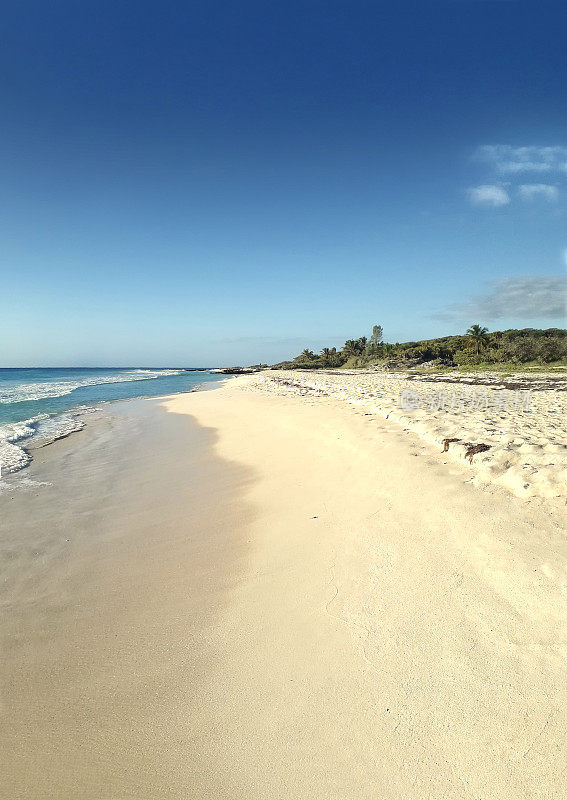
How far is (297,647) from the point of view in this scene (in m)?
3.11

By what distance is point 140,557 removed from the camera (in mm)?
4859

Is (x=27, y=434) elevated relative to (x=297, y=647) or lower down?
elevated

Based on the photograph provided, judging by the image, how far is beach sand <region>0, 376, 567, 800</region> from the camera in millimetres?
2223

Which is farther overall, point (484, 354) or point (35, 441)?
point (484, 354)

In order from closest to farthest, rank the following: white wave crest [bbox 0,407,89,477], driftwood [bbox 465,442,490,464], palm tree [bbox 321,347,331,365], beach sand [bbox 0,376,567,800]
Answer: beach sand [bbox 0,376,567,800], driftwood [bbox 465,442,490,464], white wave crest [bbox 0,407,89,477], palm tree [bbox 321,347,331,365]

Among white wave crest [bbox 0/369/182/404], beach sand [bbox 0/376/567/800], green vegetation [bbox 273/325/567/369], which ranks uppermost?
green vegetation [bbox 273/325/567/369]

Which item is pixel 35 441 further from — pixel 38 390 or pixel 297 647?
pixel 38 390

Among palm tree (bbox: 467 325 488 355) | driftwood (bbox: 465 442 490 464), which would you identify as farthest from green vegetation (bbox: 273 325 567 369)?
driftwood (bbox: 465 442 490 464)

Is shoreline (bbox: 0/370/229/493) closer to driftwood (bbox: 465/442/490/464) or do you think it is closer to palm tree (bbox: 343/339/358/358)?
driftwood (bbox: 465/442/490/464)

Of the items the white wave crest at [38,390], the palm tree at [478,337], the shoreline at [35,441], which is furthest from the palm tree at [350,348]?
the shoreline at [35,441]

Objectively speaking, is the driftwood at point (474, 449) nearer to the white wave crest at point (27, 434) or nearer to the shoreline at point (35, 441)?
the shoreline at point (35, 441)

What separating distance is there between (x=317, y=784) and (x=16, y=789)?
182 cm

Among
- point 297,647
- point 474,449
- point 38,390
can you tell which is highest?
point 474,449

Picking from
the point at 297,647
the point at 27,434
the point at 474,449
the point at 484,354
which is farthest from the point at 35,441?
the point at 484,354
